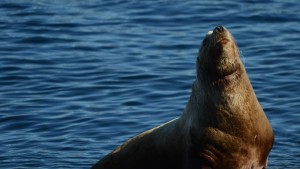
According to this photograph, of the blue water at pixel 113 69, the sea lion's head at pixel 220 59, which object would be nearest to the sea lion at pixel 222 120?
the sea lion's head at pixel 220 59

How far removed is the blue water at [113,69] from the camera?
14.2m

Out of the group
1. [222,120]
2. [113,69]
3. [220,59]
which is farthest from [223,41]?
[113,69]

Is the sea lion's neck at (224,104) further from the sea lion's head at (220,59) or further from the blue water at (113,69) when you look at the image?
the blue water at (113,69)

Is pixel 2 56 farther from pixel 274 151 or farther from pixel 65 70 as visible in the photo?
pixel 274 151

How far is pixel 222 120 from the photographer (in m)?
10.4

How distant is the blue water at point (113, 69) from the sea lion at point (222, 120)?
2.22 meters

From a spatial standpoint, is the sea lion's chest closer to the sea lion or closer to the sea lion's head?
the sea lion

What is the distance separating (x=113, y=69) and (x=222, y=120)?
7.74m

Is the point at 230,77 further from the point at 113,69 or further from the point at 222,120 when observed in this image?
the point at 113,69

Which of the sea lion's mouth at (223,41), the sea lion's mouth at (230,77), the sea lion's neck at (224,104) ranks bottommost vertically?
the sea lion's neck at (224,104)

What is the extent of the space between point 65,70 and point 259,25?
4.94 metres

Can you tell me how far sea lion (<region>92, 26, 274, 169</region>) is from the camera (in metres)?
10.3

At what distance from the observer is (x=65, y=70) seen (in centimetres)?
1812

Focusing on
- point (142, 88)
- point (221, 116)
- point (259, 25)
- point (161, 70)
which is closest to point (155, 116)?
point (142, 88)
